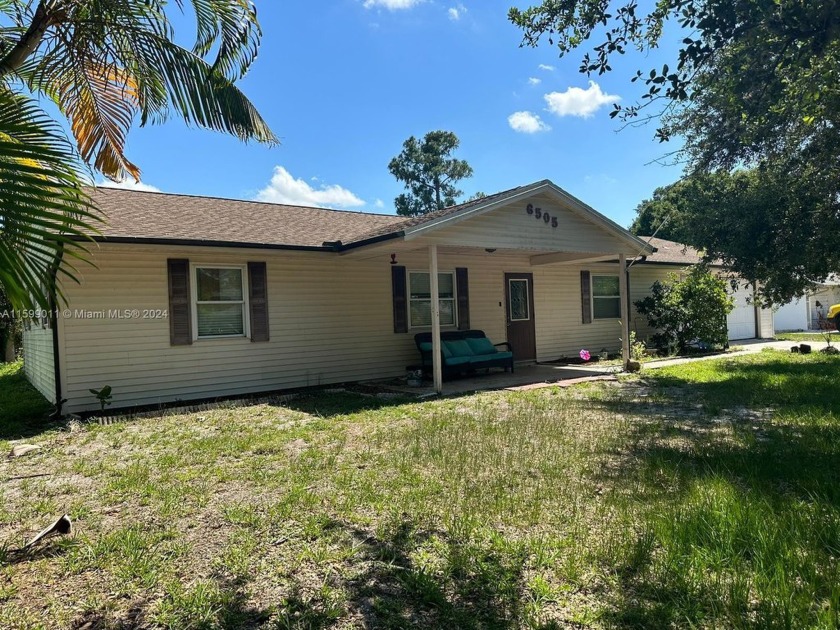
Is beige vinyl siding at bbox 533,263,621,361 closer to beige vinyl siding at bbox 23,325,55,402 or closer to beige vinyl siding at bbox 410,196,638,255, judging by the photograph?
beige vinyl siding at bbox 410,196,638,255

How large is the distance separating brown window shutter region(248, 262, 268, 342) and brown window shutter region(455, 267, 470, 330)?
4480 millimetres

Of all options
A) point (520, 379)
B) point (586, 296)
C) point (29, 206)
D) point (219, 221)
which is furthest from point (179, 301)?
point (586, 296)

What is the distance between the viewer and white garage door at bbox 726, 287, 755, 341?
18.3 metres

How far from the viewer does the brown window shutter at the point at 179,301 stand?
8.58 meters

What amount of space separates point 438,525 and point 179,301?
676cm

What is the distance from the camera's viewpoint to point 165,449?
5750mm

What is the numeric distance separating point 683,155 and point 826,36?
5183mm

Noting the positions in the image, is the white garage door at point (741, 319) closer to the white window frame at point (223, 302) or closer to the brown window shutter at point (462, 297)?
the brown window shutter at point (462, 297)

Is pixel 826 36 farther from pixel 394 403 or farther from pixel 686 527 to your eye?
pixel 394 403

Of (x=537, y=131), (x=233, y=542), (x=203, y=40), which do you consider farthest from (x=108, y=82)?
(x=537, y=131)

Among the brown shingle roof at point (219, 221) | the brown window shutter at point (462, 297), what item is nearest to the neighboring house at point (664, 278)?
the brown window shutter at point (462, 297)

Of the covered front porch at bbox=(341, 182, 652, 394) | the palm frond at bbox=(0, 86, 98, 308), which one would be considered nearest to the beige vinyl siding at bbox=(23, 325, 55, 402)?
the covered front porch at bbox=(341, 182, 652, 394)

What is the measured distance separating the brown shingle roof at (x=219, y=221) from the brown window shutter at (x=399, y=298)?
1.06 metres

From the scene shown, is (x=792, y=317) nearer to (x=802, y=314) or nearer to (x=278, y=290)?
(x=802, y=314)
